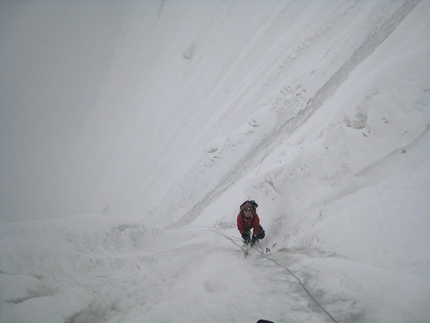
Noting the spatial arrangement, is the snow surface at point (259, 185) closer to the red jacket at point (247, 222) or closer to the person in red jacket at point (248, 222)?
the person in red jacket at point (248, 222)

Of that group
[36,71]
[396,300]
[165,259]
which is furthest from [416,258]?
[36,71]

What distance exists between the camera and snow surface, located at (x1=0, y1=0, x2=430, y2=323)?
332cm

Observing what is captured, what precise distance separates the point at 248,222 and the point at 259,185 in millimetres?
1739

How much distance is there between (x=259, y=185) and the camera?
747 cm

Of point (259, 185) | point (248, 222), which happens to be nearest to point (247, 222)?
point (248, 222)

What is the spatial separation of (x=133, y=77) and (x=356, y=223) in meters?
33.0

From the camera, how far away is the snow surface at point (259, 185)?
332 centimetres

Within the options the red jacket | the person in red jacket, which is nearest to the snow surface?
the person in red jacket

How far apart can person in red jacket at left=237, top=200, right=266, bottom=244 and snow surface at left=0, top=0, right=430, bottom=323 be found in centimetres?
33

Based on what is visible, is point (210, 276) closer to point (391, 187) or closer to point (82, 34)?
point (391, 187)

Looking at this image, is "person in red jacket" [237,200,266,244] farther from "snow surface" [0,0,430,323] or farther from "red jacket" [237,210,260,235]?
"snow surface" [0,0,430,323]

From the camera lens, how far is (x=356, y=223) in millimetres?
3936

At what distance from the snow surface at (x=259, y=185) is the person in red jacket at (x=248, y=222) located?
0.33m

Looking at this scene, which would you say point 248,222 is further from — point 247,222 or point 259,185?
point 259,185
